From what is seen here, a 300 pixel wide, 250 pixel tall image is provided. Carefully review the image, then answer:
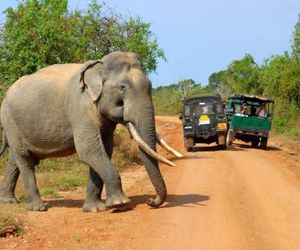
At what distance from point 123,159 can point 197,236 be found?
11.7 meters

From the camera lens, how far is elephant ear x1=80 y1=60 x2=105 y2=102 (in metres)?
11.4

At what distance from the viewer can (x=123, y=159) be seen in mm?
20703

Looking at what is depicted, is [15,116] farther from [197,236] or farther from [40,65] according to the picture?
[40,65]

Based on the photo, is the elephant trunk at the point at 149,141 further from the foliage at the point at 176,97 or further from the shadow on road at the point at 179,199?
the foliage at the point at 176,97

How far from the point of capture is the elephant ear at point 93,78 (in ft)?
37.3

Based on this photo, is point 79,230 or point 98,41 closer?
point 79,230

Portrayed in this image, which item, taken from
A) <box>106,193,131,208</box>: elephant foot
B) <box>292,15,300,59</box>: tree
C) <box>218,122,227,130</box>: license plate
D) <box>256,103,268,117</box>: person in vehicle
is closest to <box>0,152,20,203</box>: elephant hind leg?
<box>106,193,131,208</box>: elephant foot

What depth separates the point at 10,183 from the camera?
12.8m

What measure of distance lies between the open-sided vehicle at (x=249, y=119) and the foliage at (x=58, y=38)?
728cm

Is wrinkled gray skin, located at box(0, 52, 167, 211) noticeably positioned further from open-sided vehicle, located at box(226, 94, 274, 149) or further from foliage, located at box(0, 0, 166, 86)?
open-sided vehicle, located at box(226, 94, 274, 149)

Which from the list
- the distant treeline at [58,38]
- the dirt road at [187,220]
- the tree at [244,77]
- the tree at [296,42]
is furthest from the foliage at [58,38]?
the tree at [244,77]

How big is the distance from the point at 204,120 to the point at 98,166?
53.4 feet

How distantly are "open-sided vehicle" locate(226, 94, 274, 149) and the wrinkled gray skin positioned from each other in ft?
57.9

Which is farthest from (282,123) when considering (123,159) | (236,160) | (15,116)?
(15,116)
